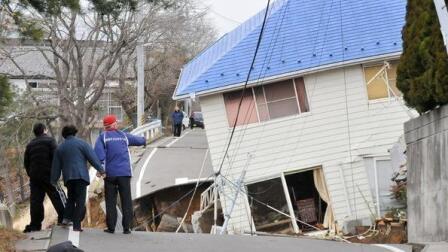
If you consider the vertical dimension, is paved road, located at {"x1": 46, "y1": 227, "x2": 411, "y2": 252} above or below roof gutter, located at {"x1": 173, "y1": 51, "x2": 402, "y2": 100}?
below

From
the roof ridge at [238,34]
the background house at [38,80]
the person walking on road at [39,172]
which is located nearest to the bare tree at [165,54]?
the background house at [38,80]

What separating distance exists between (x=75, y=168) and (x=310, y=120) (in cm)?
1213

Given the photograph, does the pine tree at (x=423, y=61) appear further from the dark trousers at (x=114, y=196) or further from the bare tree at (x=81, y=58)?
the bare tree at (x=81, y=58)

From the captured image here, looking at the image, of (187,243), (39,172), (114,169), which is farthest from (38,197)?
(187,243)

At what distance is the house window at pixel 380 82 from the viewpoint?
69.9 feet

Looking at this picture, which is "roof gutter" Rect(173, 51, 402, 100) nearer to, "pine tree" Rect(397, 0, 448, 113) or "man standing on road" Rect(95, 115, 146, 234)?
"pine tree" Rect(397, 0, 448, 113)

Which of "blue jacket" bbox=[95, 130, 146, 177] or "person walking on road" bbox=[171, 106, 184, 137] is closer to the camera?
"blue jacket" bbox=[95, 130, 146, 177]

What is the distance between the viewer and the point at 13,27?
10844 millimetres

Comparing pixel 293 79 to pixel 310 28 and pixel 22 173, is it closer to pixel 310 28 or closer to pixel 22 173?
pixel 310 28

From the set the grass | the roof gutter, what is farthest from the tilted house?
the grass

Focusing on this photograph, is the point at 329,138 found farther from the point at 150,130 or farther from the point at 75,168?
the point at 150,130

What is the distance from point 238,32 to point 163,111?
37339 millimetres

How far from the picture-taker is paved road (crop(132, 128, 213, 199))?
23.9 m

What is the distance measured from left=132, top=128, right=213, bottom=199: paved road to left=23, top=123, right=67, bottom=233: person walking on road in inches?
442
